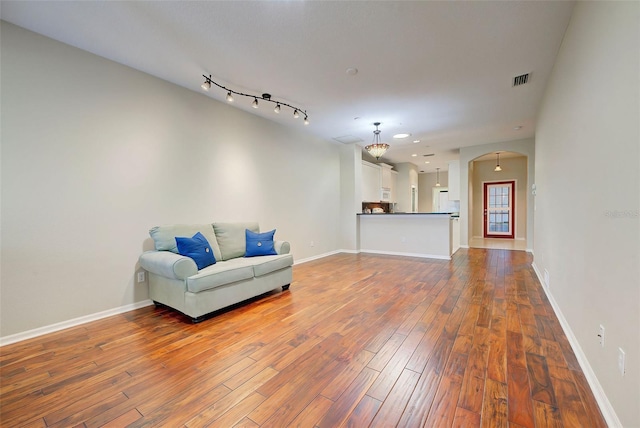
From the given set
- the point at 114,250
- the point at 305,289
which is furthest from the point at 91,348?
the point at 305,289

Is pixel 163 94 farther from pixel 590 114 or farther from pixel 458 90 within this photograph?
pixel 590 114

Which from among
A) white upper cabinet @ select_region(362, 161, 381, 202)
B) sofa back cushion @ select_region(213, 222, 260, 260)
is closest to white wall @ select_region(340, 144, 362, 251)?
white upper cabinet @ select_region(362, 161, 381, 202)

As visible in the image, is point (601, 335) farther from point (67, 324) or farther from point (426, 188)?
point (426, 188)

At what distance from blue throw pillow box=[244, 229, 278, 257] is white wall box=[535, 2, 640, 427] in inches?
123

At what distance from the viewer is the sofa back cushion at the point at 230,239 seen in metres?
3.62

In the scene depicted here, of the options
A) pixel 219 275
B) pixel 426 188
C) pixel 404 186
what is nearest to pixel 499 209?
pixel 404 186

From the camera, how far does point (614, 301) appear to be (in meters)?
1.40

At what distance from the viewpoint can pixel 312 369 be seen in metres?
1.88

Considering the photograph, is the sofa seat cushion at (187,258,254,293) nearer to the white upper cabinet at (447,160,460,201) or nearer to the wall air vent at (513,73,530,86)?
the wall air vent at (513,73,530,86)

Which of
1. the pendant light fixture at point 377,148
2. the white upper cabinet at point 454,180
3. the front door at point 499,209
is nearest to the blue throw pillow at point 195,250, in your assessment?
the pendant light fixture at point 377,148

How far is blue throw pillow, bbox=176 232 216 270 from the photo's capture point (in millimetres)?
2924

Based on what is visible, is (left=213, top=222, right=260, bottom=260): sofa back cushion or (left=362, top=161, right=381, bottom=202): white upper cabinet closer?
(left=213, top=222, right=260, bottom=260): sofa back cushion

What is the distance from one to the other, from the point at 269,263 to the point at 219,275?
2.32 ft

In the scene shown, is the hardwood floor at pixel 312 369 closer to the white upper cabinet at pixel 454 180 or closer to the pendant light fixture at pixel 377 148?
the pendant light fixture at pixel 377 148
